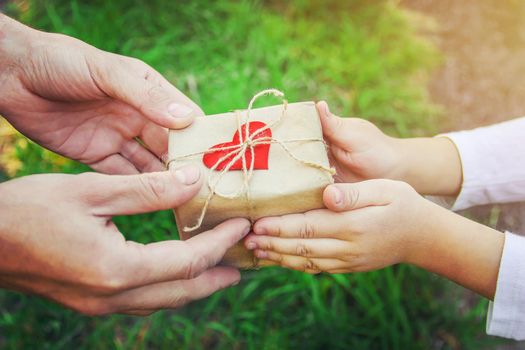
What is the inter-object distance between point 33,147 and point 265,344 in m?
1.47

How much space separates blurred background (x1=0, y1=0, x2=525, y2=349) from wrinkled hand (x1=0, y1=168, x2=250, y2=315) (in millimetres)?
738

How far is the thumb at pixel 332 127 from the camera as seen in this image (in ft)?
5.03

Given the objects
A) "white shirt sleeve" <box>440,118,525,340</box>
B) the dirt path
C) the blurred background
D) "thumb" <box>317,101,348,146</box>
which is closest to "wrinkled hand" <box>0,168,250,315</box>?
"thumb" <box>317,101,348,146</box>

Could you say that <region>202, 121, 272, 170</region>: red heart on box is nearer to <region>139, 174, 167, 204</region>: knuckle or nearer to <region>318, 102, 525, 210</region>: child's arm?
<region>139, 174, 167, 204</region>: knuckle

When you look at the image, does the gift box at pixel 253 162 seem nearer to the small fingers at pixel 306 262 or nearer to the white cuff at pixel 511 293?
the small fingers at pixel 306 262

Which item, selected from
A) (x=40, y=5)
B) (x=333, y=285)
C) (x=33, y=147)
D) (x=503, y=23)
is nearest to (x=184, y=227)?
(x=333, y=285)

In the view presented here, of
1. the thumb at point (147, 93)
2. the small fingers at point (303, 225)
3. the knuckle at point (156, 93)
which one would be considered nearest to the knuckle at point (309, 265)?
the small fingers at point (303, 225)

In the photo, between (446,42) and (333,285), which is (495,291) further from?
(446,42)

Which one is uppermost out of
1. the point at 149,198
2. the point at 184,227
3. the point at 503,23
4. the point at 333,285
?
the point at 503,23

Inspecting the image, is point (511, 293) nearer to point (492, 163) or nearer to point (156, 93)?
point (492, 163)

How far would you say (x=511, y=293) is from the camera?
144 cm

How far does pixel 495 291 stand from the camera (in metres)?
1.46

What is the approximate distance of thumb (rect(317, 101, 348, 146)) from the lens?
5.03ft


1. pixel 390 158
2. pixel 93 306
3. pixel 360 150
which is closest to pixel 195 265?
pixel 93 306
